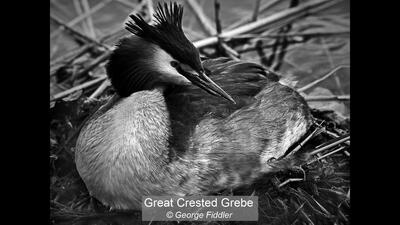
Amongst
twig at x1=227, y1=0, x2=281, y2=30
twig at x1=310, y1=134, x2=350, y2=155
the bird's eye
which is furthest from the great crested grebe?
twig at x1=227, y1=0, x2=281, y2=30

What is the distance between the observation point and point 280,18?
6.72ft

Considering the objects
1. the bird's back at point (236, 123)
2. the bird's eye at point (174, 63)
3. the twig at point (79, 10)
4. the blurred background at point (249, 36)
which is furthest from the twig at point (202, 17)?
the twig at point (79, 10)

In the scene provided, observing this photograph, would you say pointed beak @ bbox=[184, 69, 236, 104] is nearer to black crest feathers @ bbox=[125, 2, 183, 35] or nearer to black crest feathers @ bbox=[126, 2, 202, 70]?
black crest feathers @ bbox=[126, 2, 202, 70]

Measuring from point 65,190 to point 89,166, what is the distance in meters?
0.19

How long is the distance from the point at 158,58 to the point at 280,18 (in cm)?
52

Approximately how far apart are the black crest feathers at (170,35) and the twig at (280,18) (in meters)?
0.22

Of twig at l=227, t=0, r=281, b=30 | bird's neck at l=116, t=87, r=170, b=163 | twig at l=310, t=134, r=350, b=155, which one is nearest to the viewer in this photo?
bird's neck at l=116, t=87, r=170, b=163

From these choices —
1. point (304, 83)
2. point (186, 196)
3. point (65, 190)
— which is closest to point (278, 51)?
point (304, 83)

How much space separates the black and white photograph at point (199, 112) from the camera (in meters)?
1.79

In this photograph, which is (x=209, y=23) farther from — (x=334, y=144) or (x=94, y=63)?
(x=334, y=144)

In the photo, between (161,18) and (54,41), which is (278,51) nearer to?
(161,18)

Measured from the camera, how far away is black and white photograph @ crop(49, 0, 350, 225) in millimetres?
1789

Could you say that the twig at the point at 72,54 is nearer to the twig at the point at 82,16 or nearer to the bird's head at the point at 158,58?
the twig at the point at 82,16

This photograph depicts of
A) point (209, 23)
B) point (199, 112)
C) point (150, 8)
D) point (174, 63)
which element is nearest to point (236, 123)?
point (199, 112)
